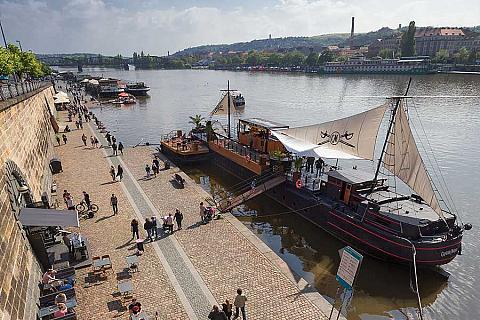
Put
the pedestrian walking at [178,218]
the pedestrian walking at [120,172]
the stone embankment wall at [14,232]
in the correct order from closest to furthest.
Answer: the stone embankment wall at [14,232] < the pedestrian walking at [178,218] < the pedestrian walking at [120,172]

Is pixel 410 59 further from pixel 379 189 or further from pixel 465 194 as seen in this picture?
pixel 379 189

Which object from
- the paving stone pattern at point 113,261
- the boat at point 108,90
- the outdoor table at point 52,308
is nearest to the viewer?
the outdoor table at point 52,308

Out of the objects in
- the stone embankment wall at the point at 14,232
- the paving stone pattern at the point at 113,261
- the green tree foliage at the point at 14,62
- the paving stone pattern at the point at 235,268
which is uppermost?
the green tree foliage at the point at 14,62

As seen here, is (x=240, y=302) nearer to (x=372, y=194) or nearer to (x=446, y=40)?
(x=372, y=194)

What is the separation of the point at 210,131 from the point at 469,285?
85.2 ft

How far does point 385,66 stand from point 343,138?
150826 millimetres

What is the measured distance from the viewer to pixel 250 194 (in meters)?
23.9

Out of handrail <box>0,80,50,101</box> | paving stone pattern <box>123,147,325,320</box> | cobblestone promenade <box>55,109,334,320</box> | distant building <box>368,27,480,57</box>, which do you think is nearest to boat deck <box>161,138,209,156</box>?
cobblestone promenade <box>55,109,334,320</box>

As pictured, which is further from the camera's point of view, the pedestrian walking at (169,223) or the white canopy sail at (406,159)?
the pedestrian walking at (169,223)

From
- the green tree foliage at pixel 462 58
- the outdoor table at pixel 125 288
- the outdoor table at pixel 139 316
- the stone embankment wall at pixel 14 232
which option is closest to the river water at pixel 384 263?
the outdoor table at pixel 139 316

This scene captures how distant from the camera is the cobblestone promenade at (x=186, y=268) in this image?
534 inches

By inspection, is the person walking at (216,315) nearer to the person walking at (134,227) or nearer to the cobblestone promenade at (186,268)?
the cobblestone promenade at (186,268)

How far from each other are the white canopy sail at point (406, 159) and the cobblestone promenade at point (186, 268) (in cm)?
784

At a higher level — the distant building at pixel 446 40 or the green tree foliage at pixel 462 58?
the distant building at pixel 446 40
